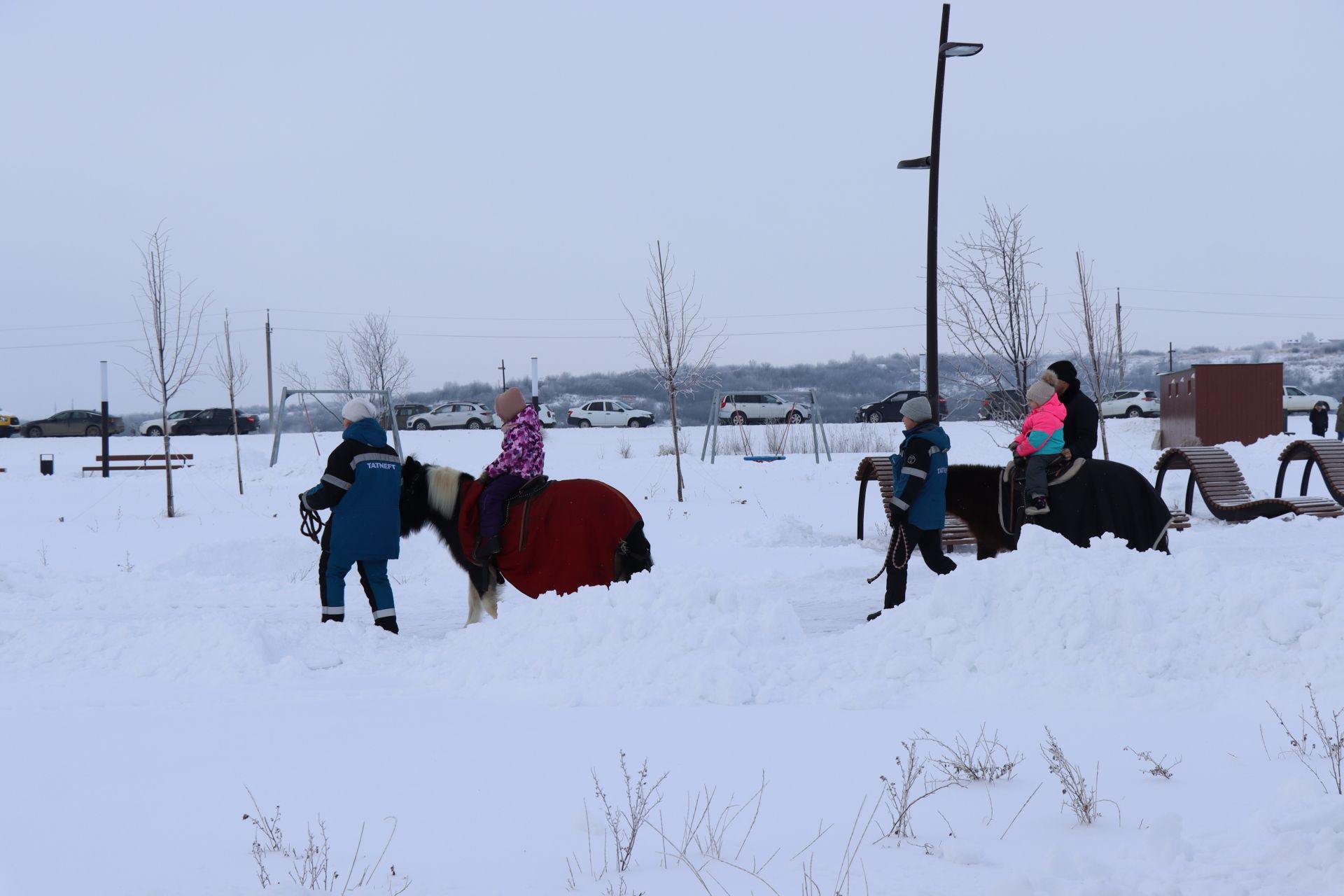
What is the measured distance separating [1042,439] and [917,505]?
151 centimetres

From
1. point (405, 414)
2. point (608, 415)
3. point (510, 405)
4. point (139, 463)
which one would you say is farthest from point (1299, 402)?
point (510, 405)

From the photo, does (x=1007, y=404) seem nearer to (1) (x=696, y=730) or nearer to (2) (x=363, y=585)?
(2) (x=363, y=585)

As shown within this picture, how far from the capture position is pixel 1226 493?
1198 centimetres

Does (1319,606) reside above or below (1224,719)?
above

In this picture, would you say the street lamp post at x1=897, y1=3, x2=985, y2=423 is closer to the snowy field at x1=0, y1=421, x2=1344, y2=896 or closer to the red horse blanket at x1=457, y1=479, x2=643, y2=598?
the snowy field at x1=0, y1=421, x2=1344, y2=896

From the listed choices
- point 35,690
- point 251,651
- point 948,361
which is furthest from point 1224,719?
point 948,361

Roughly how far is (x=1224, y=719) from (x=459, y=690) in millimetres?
3866

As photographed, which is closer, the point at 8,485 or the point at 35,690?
the point at 35,690

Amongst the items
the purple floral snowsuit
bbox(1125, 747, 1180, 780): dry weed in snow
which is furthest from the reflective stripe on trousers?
bbox(1125, 747, 1180, 780): dry weed in snow

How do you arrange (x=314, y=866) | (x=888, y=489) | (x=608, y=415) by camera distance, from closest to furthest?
(x=314, y=866) → (x=888, y=489) → (x=608, y=415)

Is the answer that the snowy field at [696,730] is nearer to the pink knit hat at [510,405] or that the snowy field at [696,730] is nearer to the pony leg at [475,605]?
the pony leg at [475,605]

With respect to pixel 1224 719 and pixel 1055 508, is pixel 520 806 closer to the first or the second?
pixel 1224 719

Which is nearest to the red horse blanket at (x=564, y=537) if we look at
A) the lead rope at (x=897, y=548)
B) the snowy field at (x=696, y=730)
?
the snowy field at (x=696, y=730)

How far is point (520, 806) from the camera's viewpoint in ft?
12.4
